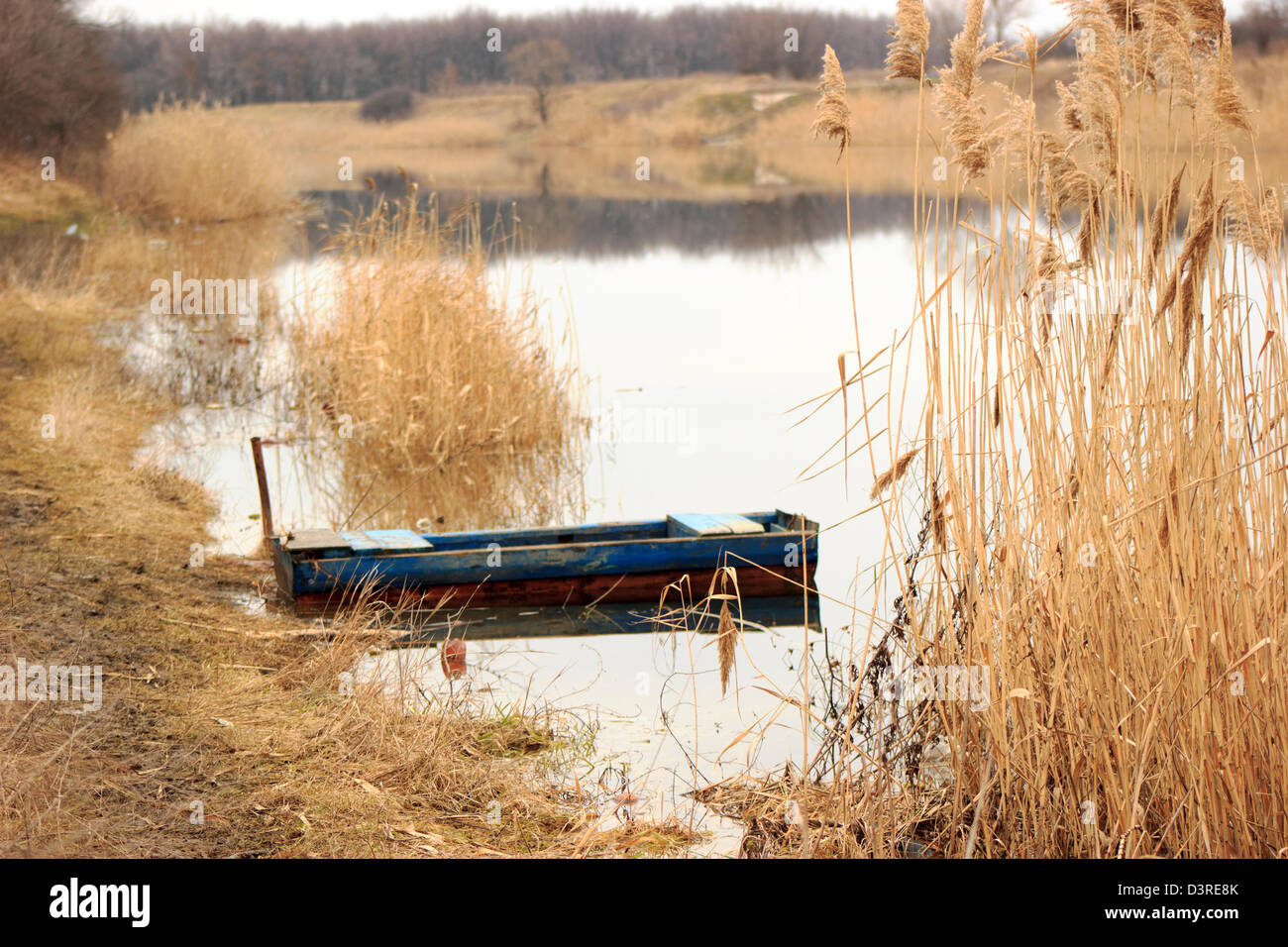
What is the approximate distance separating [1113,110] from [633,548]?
4146 millimetres

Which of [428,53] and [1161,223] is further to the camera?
[428,53]

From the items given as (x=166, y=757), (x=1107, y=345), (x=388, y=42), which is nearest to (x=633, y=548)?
(x=166, y=757)

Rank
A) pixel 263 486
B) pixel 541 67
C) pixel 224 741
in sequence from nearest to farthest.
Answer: pixel 224 741
pixel 263 486
pixel 541 67

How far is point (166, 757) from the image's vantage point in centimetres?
425

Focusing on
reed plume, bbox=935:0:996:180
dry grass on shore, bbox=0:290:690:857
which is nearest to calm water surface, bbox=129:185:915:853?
dry grass on shore, bbox=0:290:690:857

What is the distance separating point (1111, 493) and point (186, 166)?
76.1 feet

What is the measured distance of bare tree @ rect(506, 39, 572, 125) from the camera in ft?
157

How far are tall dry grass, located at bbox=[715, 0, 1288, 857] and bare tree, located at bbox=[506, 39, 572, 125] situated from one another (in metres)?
46.5

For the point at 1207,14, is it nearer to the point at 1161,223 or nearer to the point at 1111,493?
the point at 1161,223

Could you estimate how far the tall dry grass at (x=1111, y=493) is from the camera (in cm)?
283

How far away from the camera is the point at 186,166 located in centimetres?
2380

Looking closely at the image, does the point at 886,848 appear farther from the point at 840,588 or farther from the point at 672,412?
the point at 672,412

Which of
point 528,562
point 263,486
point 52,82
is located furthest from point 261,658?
point 52,82

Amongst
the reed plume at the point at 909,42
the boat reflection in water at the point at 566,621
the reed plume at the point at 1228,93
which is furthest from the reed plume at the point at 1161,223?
the boat reflection in water at the point at 566,621
